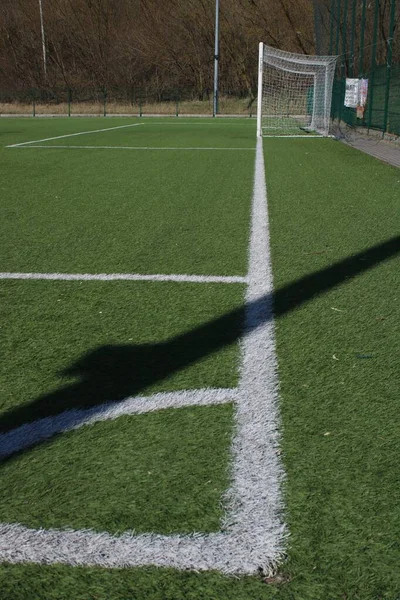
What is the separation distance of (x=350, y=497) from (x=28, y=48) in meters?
59.2

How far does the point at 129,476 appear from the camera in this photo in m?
2.25

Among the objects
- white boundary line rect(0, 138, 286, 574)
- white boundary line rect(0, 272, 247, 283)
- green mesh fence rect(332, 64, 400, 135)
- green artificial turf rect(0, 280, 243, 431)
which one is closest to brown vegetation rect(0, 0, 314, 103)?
green mesh fence rect(332, 64, 400, 135)

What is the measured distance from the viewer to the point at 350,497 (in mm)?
2102

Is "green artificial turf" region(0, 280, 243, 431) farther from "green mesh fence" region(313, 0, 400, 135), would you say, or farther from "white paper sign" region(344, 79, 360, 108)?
"white paper sign" region(344, 79, 360, 108)

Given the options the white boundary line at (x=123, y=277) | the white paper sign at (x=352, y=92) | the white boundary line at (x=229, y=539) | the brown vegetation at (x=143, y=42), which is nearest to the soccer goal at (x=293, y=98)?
the white paper sign at (x=352, y=92)

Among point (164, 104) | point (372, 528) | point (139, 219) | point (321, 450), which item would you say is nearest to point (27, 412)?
point (321, 450)

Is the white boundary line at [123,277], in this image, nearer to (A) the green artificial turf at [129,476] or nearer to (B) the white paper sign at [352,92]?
(A) the green artificial turf at [129,476]

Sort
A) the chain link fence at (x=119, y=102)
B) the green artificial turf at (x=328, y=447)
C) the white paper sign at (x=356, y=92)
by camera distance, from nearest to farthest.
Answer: the green artificial turf at (x=328, y=447)
the white paper sign at (x=356, y=92)
the chain link fence at (x=119, y=102)

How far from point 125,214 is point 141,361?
4.18m

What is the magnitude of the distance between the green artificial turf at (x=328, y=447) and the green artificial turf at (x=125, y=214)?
806 millimetres

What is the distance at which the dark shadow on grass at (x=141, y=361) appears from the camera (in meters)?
2.76

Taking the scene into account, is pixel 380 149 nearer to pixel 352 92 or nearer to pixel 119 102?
pixel 352 92

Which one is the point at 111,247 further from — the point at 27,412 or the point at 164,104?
the point at 164,104

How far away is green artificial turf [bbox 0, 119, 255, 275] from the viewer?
514cm
